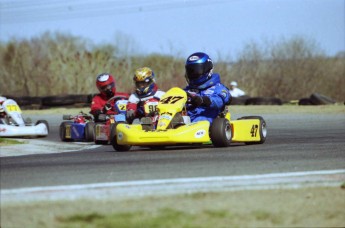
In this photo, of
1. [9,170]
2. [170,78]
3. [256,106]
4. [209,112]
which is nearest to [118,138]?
[209,112]

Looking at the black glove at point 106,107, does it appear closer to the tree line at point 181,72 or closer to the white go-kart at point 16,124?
the white go-kart at point 16,124

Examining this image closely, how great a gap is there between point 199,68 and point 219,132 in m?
1.42

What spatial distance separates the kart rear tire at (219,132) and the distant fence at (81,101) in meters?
17.7

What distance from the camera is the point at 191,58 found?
1343 centimetres

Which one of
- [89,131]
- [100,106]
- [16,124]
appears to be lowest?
[16,124]

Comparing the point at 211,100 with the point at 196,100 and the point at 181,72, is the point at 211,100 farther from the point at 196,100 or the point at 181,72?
the point at 181,72

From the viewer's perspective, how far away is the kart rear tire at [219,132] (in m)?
12.2

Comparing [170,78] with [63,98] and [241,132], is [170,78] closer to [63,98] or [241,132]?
[63,98]

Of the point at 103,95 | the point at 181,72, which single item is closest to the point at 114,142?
the point at 103,95

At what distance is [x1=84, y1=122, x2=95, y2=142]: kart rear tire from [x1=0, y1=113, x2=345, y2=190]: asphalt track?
13.5ft

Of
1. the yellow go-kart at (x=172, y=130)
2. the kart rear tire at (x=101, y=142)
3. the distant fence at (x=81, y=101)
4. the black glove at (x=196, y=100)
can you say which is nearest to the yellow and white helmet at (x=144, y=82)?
the kart rear tire at (x=101, y=142)

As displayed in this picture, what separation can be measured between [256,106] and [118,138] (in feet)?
58.7

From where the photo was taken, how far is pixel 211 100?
12.9 metres

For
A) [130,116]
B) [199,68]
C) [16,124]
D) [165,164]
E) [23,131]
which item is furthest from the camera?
[16,124]
